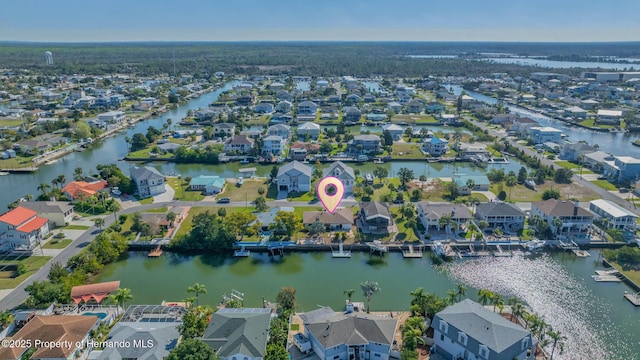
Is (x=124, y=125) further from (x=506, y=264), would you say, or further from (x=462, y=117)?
(x=506, y=264)

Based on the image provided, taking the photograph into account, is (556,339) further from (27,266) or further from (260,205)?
(27,266)

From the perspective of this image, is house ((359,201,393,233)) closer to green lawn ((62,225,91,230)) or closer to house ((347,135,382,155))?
green lawn ((62,225,91,230))

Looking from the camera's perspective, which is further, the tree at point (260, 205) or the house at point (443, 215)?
the tree at point (260, 205)

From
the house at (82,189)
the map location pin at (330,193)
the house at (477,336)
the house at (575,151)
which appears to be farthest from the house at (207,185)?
the house at (575,151)

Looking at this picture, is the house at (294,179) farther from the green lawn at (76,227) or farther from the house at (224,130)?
the house at (224,130)

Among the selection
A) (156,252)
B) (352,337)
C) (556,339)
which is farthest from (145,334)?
(556,339)

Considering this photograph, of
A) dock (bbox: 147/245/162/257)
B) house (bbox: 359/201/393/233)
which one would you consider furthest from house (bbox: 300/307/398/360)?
dock (bbox: 147/245/162/257)
